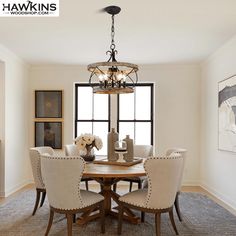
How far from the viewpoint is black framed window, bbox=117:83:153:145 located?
5770 millimetres

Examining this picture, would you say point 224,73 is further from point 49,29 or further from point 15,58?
point 15,58

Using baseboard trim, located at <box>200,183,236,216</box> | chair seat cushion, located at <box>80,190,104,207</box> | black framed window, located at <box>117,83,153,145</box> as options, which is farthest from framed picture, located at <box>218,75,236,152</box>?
chair seat cushion, located at <box>80,190,104,207</box>

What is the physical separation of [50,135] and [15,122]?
856 millimetres

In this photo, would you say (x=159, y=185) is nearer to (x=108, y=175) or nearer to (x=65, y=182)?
(x=108, y=175)

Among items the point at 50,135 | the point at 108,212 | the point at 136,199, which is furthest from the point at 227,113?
the point at 50,135

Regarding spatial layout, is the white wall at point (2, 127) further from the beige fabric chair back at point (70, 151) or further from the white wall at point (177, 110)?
the white wall at point (177, 110)

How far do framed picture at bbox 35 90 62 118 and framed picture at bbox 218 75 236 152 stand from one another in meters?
3.21

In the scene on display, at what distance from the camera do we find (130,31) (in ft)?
12.0

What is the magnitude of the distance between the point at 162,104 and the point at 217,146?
149 centimetres

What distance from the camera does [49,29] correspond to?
356 centimetres

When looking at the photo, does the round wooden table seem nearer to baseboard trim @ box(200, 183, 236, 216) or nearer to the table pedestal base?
the table pedestal base

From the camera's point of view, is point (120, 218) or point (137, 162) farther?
point (137, 162)

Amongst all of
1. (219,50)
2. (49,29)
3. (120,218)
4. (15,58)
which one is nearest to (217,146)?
(219,50)

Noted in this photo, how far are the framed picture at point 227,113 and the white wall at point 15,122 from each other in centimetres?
367
